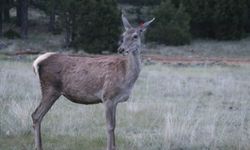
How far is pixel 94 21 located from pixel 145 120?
26.8 meters

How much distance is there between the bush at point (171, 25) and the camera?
1597 inches

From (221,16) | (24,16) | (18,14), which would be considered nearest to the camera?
(24,16)

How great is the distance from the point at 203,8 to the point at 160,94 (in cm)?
3007

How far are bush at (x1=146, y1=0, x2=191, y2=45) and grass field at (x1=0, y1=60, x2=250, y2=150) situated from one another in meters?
24.0

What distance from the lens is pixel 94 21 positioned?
37.0m

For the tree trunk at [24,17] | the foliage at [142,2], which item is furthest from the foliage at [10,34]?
the foliage at [142,2]

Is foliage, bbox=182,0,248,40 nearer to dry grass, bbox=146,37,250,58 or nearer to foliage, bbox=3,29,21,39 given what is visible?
dry grass, bbox=146,37,250,58

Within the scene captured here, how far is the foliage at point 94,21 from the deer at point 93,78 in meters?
27.6

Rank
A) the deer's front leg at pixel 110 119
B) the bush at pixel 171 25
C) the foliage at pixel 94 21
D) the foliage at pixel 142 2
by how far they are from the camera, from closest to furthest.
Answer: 1. the deer's front leg at pixel 110 119
2. the foliage at pixel 94 21
3. the bush at pixel 171 25
4. the foliage at pixel 142 2

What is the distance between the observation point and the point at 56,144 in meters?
8.49

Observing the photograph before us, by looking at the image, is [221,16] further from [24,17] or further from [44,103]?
[44,103]

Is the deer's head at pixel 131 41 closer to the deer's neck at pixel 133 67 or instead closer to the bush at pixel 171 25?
the deer's neck at pixel 133 67

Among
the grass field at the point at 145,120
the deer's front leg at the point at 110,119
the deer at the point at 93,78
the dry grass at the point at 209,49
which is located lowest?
the dry grass at the point at 209,49

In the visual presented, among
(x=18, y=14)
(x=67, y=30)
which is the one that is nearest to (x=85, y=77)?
(x=67, y=30)
